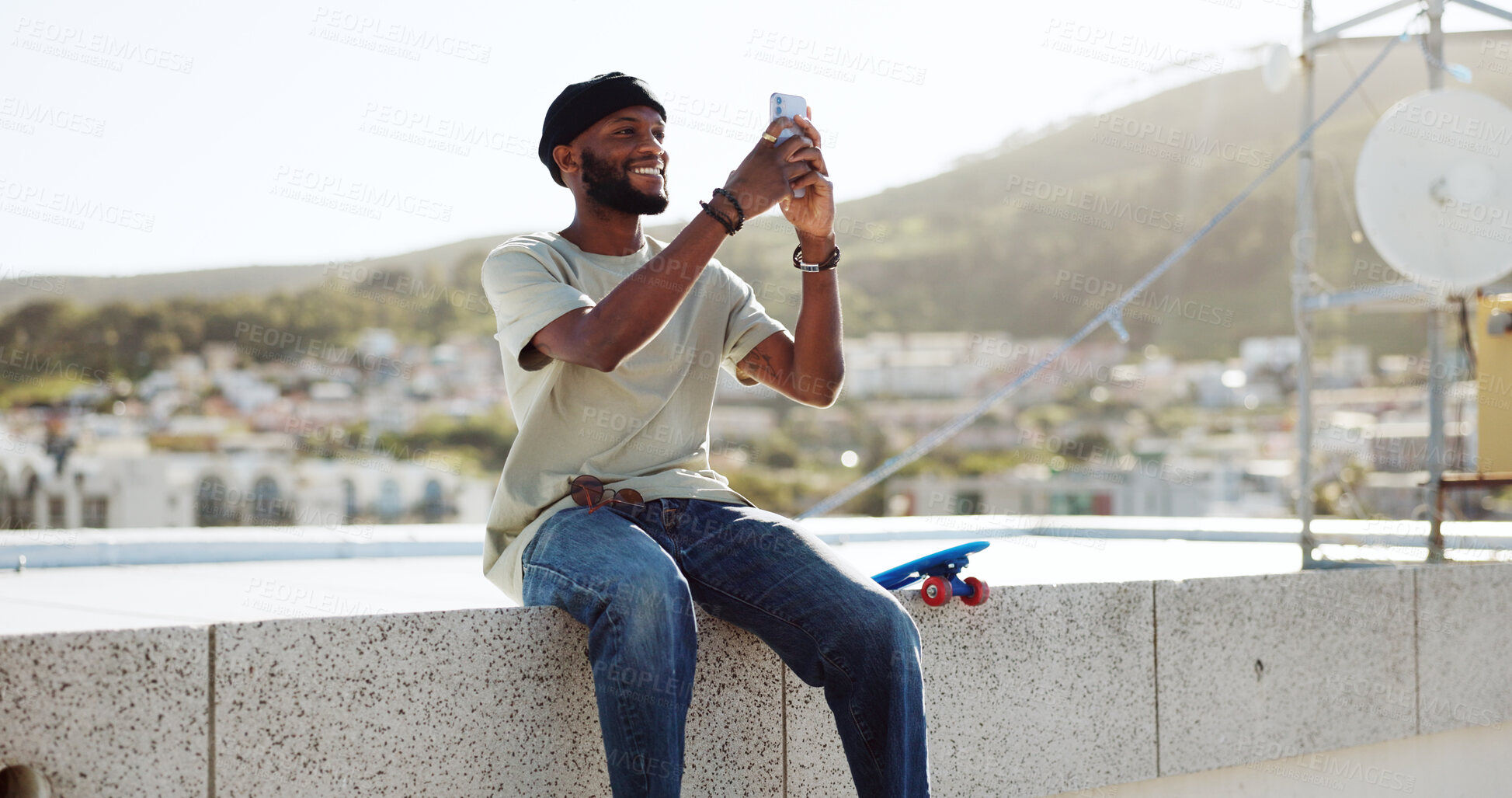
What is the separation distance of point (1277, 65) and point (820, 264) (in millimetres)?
3248

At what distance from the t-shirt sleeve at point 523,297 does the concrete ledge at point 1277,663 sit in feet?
5.62

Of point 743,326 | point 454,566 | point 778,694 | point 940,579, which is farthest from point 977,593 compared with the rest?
point 454,566

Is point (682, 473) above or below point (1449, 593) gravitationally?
above

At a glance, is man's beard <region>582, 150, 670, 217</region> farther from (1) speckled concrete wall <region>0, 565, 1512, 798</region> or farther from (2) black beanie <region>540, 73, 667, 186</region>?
(1) speckled concrete wall <region>0, 565, 1512, 798</region>

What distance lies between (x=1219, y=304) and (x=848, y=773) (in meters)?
88.9

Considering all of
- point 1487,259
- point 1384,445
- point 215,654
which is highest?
point 1487,259

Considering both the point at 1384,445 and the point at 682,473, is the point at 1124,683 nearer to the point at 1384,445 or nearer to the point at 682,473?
the point at 682,473

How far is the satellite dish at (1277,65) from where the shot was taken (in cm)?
470

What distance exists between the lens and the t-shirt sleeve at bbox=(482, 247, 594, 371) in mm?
2104

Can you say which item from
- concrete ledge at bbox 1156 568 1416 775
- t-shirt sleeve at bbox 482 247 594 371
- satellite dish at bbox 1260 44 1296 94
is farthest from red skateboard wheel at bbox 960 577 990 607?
satellite dish at bbox 1260 44 1296 94

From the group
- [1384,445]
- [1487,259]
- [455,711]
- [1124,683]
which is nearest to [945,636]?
[1124,683]

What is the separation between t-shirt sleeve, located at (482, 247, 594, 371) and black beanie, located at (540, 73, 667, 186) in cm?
31

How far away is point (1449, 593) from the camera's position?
346 centimetres

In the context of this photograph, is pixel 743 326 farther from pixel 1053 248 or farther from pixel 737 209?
pixel 1053 248
